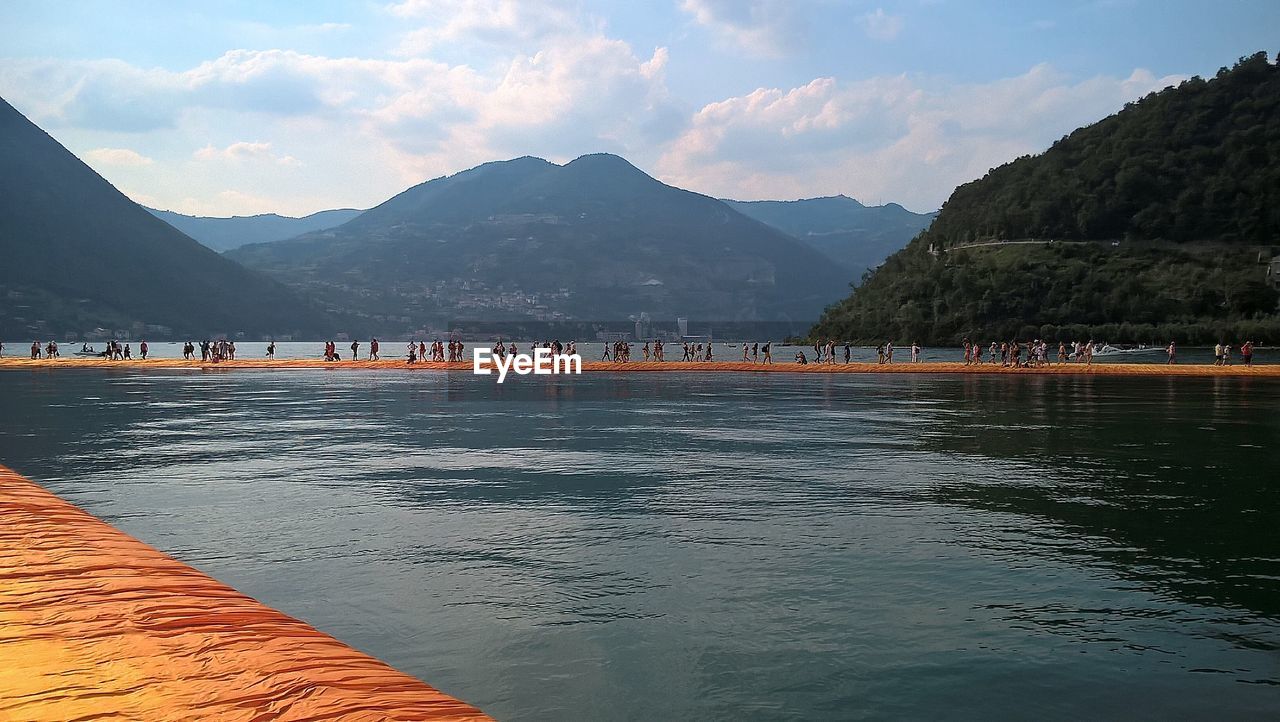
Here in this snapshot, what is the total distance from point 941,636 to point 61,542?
10.5 metres

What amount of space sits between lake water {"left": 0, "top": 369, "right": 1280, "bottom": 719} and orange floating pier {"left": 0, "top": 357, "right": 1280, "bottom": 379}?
43670mm

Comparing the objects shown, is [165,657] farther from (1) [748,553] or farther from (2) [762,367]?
(2) [762,367]

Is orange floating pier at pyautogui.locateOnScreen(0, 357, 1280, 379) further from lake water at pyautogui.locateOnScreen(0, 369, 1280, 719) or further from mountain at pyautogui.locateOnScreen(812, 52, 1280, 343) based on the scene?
mountain at pyautogui.locateOnScreen(812, 52, 1280, 343)

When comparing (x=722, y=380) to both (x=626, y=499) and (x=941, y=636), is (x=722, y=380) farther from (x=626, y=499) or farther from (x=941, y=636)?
(x=941, y=636)

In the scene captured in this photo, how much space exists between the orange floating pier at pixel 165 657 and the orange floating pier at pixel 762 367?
68.6 meters

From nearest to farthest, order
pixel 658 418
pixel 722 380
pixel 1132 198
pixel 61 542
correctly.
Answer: pixel 61 542
pixel 658 418
pixel 722 380
pixel 1132 198

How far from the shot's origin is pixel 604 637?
9.40 m

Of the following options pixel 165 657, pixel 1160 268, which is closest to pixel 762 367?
pixel 165 657

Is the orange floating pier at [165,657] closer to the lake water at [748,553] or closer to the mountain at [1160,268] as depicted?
the lake water at [748,553]

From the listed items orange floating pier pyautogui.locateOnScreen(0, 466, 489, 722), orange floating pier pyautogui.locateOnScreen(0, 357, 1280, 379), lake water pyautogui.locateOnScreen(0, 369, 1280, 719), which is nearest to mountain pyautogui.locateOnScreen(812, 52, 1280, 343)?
orange floating pier pyautogui.locateOnScreen(0, 357, 1280, 379)

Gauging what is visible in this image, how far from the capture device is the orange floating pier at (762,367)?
7100 centimetres

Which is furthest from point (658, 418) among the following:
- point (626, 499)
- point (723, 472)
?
point (626, 499)

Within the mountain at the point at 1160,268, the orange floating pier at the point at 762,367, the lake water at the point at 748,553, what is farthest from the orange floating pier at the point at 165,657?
the mountain at the point at 1160,268

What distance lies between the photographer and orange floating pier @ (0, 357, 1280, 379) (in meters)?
71.0
